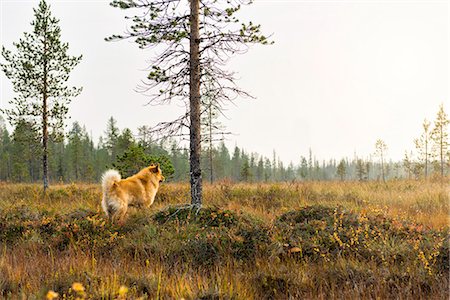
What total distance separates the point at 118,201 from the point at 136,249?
202 cm

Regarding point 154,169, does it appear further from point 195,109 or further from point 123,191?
point 195,109

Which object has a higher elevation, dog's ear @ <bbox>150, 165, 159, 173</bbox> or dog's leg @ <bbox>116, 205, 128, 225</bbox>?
dog's ear @ <bbox>150, 165, 159, 173</bbox>

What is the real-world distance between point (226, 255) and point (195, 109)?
3.75 metres

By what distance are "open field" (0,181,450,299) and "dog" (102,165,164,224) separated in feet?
1.24

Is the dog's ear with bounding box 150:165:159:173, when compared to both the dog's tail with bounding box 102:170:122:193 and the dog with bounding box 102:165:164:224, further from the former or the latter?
the dog's tail with bounding box 102:170:122:193

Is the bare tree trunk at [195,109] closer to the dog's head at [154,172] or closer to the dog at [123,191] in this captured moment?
the dog at [123,191]

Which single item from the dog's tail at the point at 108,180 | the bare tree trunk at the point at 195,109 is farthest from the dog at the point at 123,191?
the bare tree trunk at the point at 195,109

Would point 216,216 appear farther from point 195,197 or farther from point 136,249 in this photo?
point 136,249

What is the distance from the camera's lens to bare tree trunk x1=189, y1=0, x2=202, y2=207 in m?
7.47

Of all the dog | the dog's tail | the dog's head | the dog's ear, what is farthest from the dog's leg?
the dog's ear

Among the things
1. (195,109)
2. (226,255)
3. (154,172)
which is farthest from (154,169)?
(226,255)

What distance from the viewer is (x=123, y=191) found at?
24.4ft

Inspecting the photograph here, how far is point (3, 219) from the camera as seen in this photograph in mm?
7621

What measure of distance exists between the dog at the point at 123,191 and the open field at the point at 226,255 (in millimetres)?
378
